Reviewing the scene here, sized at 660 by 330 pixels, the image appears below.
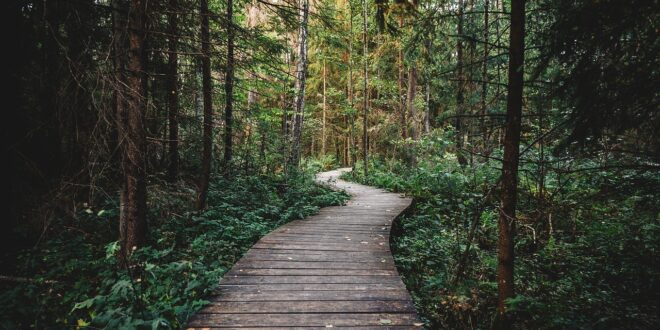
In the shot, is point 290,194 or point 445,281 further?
point 290,194

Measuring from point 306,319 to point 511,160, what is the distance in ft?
10.5

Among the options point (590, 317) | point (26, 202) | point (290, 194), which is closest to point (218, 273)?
point (26, 202)

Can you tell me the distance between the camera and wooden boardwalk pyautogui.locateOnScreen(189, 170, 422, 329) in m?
3.53

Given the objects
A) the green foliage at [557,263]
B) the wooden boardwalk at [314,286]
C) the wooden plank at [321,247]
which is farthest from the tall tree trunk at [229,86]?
the green foliage at [557,263]

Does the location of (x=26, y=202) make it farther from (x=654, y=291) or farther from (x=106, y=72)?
(x=654, y=291)

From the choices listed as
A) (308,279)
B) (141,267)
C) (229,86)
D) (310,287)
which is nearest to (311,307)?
(310,287)

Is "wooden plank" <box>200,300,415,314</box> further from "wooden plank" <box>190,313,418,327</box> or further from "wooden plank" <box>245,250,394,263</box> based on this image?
"wooden plank" <box>245,250,394,263</box>

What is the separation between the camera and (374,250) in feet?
19.8

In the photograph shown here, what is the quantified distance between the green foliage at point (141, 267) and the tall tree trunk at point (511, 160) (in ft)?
12.6

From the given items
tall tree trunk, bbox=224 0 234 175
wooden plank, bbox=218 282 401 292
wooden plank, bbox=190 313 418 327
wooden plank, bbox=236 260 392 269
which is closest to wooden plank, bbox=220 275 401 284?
wooden plank, bbox=218 282 401 292

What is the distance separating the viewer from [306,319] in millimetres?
3543

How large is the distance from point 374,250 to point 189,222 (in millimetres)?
4616

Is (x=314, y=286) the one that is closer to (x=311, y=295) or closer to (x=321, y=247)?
(x=311, y=295)

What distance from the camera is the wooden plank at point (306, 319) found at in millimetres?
3438
